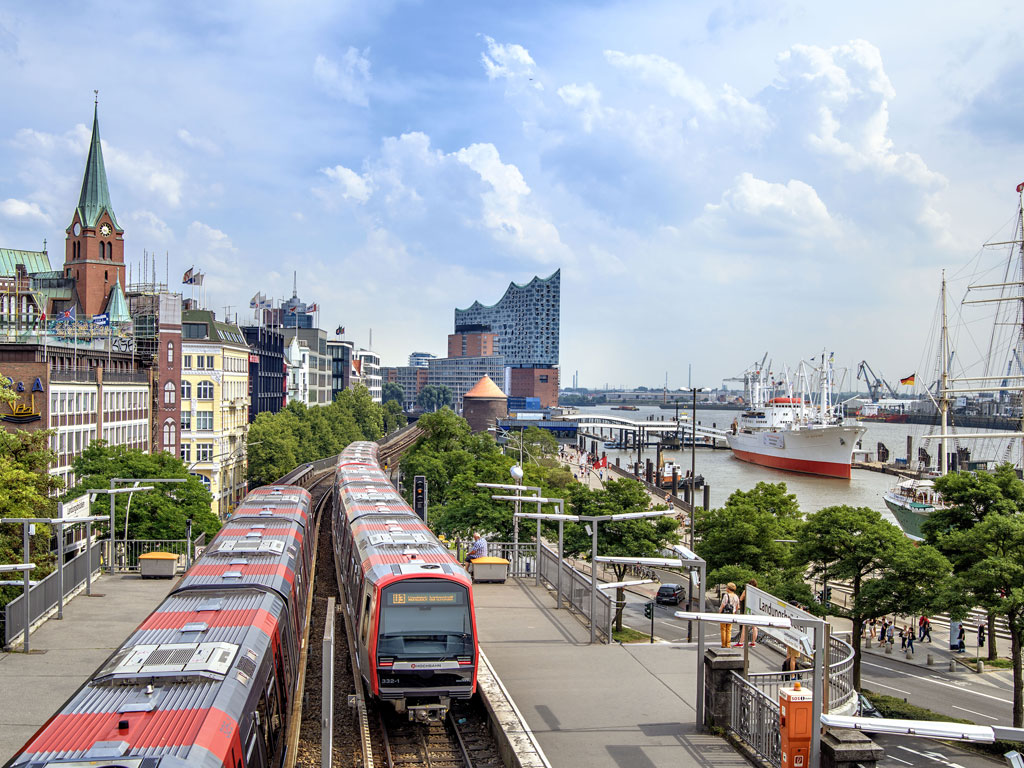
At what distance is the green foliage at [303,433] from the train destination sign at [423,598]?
61945 millimetres

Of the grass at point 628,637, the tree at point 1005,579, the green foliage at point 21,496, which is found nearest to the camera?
the green foliage at point 21,496

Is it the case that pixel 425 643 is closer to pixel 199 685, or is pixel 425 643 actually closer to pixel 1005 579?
pixel 199 685

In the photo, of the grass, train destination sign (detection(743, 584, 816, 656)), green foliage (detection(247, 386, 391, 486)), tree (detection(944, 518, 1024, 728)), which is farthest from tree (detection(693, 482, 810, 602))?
green foliage (detection(247, 386, 391, 486))

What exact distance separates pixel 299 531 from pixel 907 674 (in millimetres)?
28008

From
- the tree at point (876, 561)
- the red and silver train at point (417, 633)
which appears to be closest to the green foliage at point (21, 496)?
the red and silver train at point (417, 633)

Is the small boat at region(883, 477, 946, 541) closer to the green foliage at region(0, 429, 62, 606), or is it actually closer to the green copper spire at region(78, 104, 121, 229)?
the green foliage at region(0, 429, 62, 606)

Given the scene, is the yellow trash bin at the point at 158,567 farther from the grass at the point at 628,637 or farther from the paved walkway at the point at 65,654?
the grass at the point at 628,637

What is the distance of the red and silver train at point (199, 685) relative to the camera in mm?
8289

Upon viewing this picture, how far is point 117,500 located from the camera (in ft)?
126

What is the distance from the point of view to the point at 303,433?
3383 inches

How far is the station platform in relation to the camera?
12.8 meters

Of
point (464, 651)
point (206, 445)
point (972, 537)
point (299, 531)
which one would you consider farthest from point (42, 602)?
point (206, 445)

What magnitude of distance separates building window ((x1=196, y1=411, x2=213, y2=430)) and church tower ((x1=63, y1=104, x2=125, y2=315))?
2017 cm

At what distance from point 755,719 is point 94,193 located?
89320 millimetres
